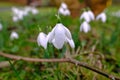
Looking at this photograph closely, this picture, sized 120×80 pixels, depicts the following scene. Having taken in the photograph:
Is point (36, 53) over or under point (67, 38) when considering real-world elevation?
under

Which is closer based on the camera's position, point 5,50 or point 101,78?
point 101,78

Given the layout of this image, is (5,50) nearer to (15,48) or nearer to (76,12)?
(15,48)

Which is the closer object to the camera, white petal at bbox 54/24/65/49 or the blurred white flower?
white petal at bbox 54/24/65/49

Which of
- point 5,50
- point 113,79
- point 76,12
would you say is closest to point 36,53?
point 5,50

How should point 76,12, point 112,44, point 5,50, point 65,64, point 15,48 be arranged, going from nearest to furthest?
point 65,64, point 15,48, point 5,50, point 112,44, point 76,12

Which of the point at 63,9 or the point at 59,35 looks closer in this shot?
the point at 59,35

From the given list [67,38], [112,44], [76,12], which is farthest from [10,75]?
[76,12]

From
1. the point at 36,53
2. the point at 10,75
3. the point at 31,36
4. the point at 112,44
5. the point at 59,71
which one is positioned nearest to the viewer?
the point at 59,71

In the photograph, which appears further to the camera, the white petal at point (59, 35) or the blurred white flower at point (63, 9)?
the blurred white flower at point (63, 9)

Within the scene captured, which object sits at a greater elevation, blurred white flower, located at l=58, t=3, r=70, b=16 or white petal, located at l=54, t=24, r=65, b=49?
blurred white flower, located at l=58, t=3, r=70, b=16

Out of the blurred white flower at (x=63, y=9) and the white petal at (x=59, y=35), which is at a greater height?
the blurred white flower at (x=63, y=9)
